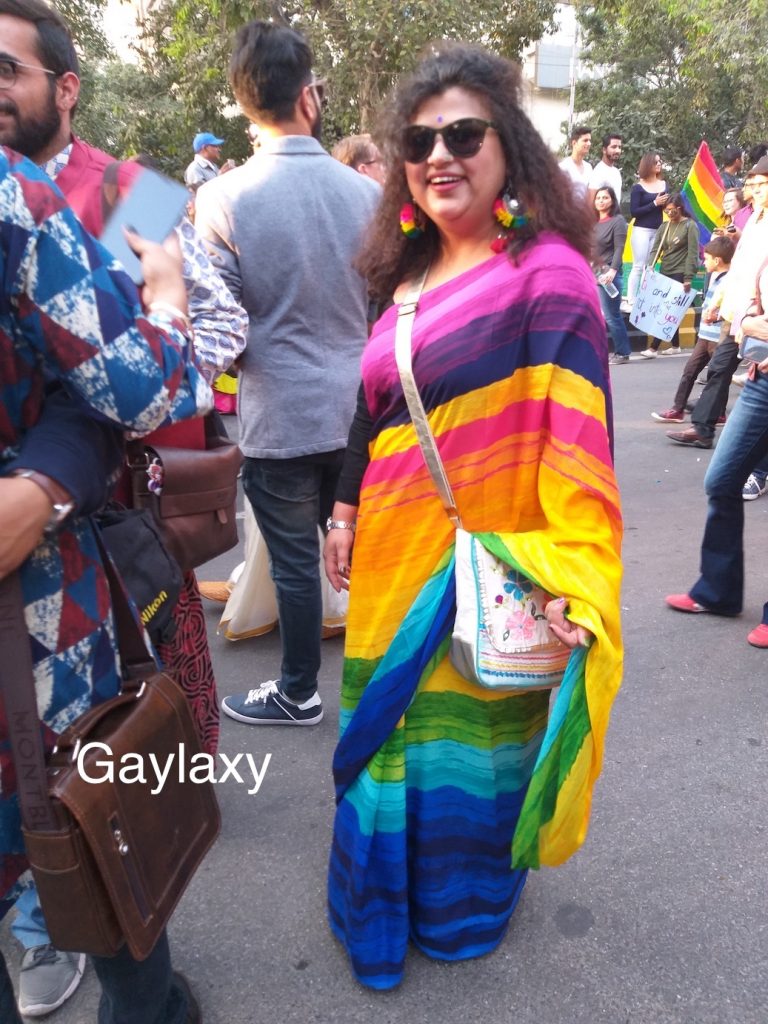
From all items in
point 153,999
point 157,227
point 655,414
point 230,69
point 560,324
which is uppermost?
point 230,69

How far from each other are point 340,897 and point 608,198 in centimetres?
881

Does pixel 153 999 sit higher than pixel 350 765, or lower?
lower

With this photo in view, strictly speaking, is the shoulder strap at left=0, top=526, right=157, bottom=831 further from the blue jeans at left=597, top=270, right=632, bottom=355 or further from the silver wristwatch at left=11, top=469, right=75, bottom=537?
the blue jeans at left=597, top=270, right=632, bottom=355

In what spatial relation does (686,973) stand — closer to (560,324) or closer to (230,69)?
(560,324)

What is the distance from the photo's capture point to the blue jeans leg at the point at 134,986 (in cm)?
142

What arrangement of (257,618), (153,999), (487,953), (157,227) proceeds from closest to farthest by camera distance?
(157,227) < (153,999) < (487,953) < (257,618)

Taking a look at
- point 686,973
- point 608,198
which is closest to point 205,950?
point 686,973

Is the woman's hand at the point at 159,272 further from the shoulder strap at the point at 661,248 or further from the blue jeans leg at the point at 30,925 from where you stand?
the shoulder strap at the point at 661,248

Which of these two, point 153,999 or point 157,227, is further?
point 153,999

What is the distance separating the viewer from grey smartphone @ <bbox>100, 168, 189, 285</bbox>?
1218mm

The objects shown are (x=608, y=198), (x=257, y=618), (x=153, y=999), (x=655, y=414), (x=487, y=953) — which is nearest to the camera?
(x=153, y=999)

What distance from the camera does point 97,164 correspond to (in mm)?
1634

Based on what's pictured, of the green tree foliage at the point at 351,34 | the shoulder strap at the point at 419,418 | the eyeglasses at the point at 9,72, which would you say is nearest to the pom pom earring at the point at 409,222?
the shoulder strap at the point at 419,418

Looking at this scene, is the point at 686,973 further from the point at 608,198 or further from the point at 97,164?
the point at 608,198
